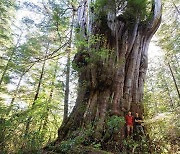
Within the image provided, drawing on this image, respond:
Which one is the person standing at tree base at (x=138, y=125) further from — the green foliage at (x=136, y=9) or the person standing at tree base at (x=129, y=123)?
the green foliage at (x=136, y=9)

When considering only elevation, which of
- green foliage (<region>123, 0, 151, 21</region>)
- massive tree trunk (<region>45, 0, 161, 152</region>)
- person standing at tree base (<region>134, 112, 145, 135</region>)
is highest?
green foliage (<region>123, 0, 151, 21</region>)

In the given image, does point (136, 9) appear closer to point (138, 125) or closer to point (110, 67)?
point (110, 67)

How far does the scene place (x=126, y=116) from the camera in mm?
7270

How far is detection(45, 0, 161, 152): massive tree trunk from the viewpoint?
7.05 meters

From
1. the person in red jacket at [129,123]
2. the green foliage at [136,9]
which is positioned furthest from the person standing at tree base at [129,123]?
the green foliage at [136,9]

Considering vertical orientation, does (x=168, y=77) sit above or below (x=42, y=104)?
above

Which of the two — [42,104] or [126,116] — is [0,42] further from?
[126,116]

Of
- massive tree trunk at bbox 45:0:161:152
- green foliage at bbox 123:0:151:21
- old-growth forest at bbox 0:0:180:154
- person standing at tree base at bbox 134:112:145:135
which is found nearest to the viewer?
old-growth forest at bbox 0:0:180:154

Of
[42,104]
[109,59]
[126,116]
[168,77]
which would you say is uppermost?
[168,77]

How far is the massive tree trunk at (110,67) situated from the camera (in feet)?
23.1

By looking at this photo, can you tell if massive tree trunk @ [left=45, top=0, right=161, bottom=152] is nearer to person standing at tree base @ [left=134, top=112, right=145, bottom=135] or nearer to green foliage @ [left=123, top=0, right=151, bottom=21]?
green foliage @ [left=123, top=0, right=151, bottom=21]

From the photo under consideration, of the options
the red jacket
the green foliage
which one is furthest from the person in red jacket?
the green foliage

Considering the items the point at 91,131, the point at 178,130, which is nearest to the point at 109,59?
the point at 91,131

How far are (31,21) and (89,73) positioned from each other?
135 inches
